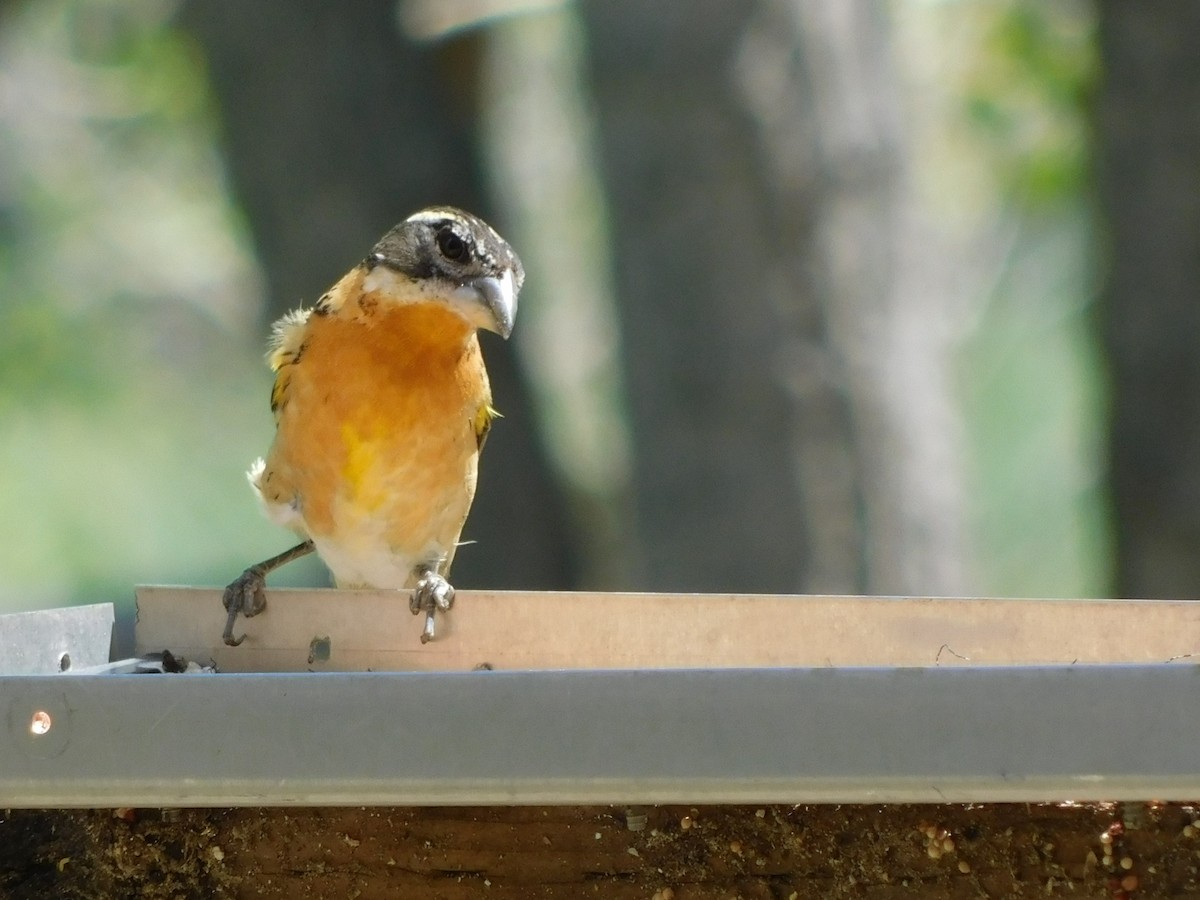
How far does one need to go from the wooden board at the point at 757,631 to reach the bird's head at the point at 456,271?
1914 mm

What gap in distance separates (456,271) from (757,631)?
2.34 m

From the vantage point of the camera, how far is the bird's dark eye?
15.9 ft

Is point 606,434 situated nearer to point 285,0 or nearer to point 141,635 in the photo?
point 285,0

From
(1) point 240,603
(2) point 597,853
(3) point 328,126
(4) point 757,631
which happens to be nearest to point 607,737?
(2) point 597,853

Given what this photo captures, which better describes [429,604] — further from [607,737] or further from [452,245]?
[452,245]

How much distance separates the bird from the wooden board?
185 cm

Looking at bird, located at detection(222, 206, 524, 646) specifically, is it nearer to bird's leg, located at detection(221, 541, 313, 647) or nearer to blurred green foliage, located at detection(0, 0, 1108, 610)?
bird's leg, located at detection(221, 541, 313, 647)

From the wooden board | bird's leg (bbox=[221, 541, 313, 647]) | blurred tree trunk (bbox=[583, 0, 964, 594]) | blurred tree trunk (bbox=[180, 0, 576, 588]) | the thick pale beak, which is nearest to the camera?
the wooden board

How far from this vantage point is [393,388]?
4895mm

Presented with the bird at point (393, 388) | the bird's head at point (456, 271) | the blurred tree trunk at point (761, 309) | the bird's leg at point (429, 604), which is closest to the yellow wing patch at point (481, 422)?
the bird at point (393, 388)

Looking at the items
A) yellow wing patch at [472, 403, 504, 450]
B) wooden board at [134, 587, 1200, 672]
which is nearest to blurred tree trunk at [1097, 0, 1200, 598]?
yellow wing patch at [472, 403, 504, 450]

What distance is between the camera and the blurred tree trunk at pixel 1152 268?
28.1 ft

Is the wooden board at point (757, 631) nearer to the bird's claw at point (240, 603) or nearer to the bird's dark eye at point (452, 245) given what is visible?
the bird's claw at point (240, 603)

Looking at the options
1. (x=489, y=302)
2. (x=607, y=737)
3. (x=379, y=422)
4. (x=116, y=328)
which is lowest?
(x=116, y=328)
